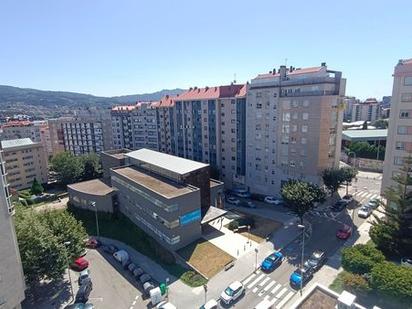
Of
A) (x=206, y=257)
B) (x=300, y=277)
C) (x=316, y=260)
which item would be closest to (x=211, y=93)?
(x=206, y=257)

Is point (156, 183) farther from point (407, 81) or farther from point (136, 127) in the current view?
point (136, 127)

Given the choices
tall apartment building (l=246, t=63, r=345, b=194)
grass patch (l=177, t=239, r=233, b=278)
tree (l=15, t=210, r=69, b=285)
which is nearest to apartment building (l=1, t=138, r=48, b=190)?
tree (l=15, t=210, r=69, b=285)

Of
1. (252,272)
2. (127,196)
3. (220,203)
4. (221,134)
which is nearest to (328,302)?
(252,272)

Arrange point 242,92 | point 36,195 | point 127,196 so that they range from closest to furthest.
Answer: point 127,196 → point 242,92 → point 36,195

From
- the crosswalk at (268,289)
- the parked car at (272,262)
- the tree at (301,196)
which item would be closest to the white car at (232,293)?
the crosswalk at (268,289)

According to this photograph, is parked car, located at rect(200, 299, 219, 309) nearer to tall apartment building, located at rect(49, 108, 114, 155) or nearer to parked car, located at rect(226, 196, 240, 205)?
parked car, located at rect(226, 196, 240, 205)

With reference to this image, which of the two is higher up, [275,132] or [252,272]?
[275,132]

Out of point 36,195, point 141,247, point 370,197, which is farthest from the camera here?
point 36,195

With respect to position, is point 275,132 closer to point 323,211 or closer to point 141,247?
point 323,211
